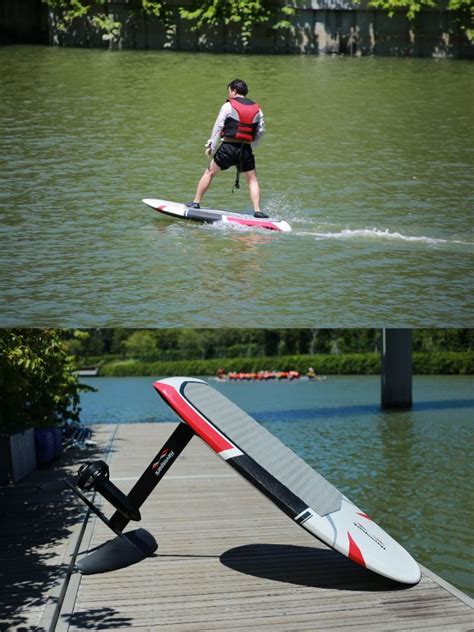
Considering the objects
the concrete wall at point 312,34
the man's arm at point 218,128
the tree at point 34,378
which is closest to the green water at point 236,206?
the man's arm at point 218,128

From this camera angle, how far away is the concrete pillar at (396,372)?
15.5m

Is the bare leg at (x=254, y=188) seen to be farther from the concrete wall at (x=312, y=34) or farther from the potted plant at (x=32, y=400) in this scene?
the concrete wall at (x=312, y=34)

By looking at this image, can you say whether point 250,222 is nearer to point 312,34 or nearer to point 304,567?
point 304,567

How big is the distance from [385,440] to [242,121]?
17.5 ft

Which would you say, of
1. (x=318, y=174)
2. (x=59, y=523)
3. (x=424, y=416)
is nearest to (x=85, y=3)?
(x=424, y=416)

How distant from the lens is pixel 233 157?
8.06 meters

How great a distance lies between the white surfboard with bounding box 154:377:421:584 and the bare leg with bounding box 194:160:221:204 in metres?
2.15

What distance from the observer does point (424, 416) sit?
1449 cm

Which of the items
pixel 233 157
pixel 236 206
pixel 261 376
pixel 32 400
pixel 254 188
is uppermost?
pixel 233 157

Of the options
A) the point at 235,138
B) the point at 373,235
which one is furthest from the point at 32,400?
the point at 373,235

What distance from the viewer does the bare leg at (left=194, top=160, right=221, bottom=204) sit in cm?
795

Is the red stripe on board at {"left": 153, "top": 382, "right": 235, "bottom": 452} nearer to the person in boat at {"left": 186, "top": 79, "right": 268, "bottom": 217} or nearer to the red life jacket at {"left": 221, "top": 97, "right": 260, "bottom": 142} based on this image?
the person in boat at {"left": 186, "top": 79, "right": 268, "bottom": 217}

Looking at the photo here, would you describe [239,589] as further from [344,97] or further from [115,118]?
[344,97]

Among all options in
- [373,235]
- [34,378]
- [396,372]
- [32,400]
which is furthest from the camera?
[396,372]
